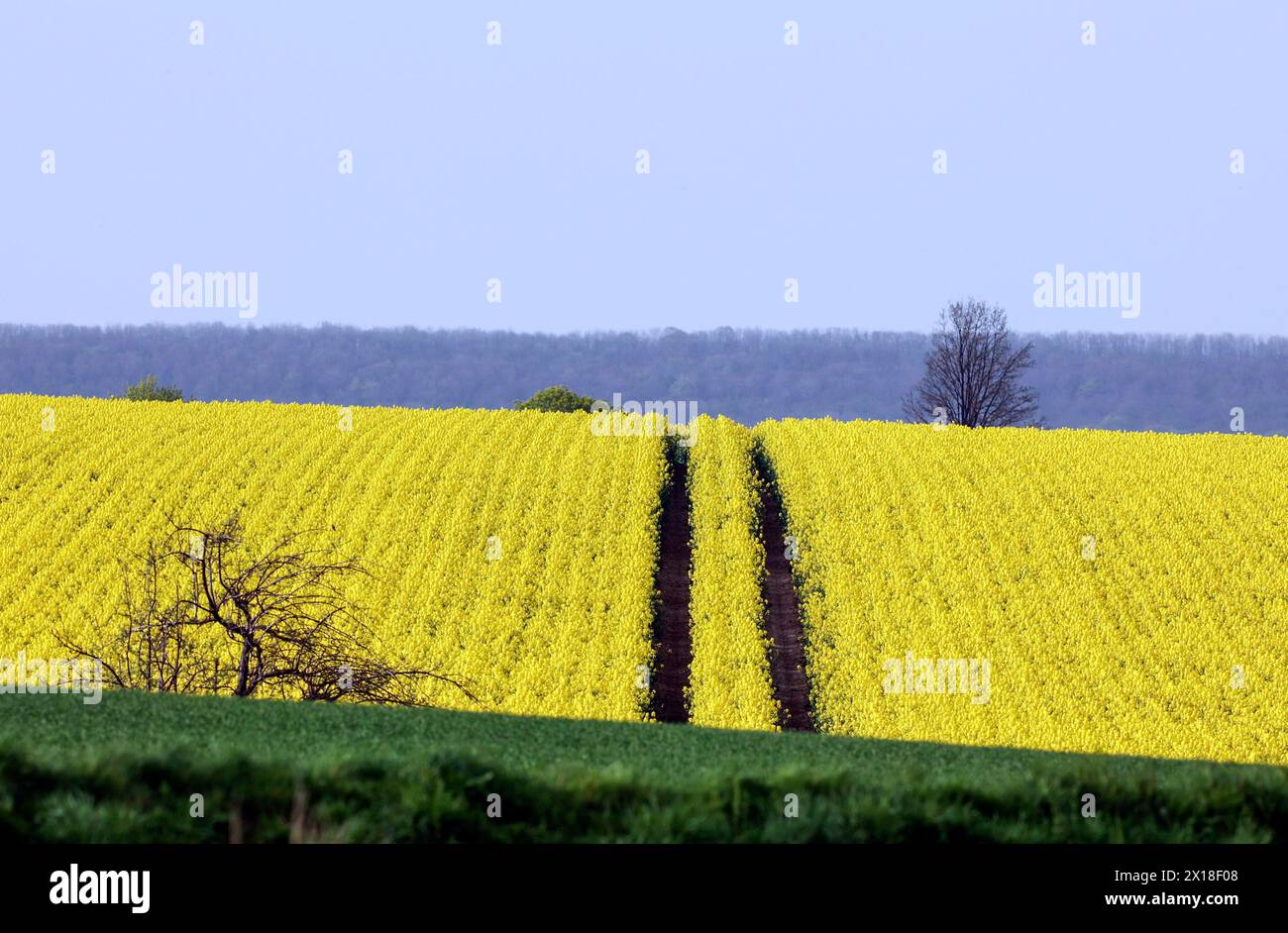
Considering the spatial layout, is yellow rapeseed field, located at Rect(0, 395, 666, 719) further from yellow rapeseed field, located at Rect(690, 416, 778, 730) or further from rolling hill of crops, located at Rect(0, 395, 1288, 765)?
yellow rapeseed field, located at Rect(690, 416, 778, 730)

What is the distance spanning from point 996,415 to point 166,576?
51.5 m

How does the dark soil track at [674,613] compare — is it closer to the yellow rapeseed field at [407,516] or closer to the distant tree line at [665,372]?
the yellow rapeseed field at [407,516]

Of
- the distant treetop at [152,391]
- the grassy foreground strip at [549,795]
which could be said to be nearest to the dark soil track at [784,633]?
the grassy foreground strip at [549,795]

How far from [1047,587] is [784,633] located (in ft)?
19.7

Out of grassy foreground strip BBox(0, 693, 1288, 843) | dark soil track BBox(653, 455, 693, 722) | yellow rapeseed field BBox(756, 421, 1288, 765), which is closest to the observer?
grassy foreground strip BBox(0, 693, 1288, 843)

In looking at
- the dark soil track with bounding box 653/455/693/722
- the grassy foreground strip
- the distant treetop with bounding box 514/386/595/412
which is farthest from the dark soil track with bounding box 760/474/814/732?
the distant treetop with bounding box 514/386/595/412

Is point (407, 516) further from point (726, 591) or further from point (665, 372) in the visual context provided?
point (665, 372)

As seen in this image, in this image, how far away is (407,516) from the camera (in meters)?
32.2

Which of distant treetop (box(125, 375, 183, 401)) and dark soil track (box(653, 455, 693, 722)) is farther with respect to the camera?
distant treetop (box(125, 375, 183, 401))

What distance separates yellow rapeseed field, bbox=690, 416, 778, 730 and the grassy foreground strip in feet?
37.0

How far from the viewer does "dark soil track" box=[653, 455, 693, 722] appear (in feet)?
76.2
